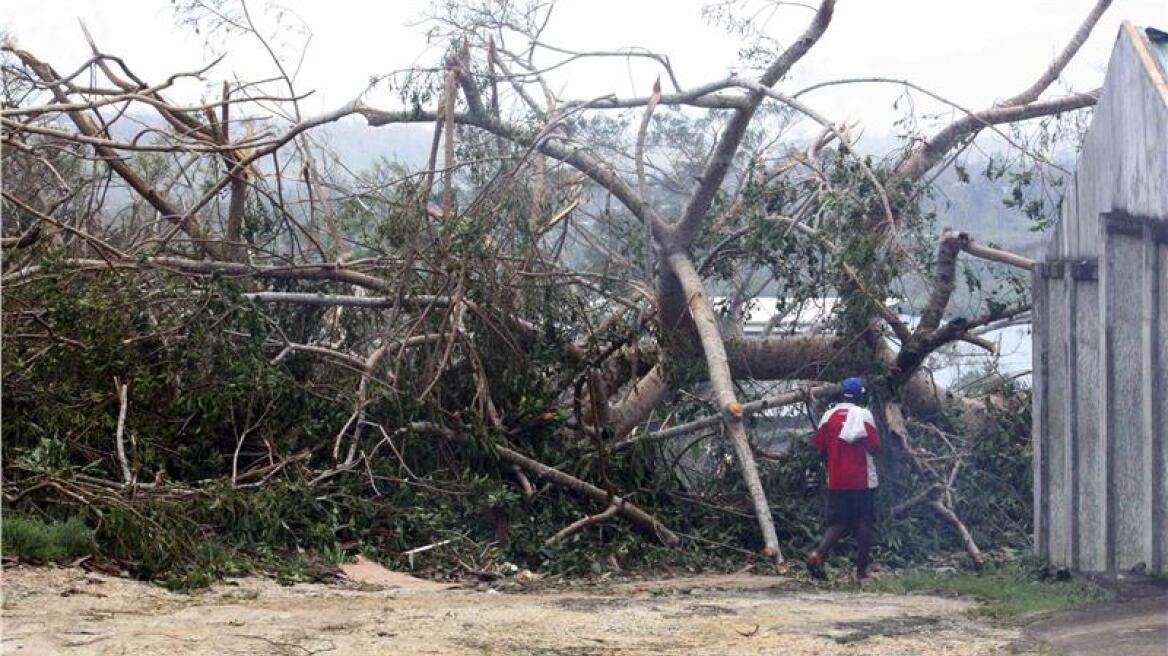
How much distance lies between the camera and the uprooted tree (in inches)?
Answer: 343

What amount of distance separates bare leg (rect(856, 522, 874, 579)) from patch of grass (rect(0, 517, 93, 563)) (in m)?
4.84

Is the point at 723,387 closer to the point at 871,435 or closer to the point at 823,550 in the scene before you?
the point at 871,435

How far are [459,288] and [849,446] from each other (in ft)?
9.13

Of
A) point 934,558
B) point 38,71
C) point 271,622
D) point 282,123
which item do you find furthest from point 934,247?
point 38,71

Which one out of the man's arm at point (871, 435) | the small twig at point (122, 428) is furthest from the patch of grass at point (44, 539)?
the man's arm at point (871, 435)

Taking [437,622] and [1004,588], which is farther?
[1004,588]

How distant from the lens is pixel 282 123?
11.0 m

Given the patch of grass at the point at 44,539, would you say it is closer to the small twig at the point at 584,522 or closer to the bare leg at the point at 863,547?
the small twig at the point at 584,522

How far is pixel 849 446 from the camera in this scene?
9.23m

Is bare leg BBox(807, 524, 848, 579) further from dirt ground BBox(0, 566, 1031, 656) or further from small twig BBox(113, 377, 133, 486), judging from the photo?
small twig BBox(113, 377, 133, 486)

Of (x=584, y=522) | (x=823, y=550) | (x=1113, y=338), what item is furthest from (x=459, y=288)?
(x=1113, y=338)

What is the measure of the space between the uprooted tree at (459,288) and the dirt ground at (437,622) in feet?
A: 4.73

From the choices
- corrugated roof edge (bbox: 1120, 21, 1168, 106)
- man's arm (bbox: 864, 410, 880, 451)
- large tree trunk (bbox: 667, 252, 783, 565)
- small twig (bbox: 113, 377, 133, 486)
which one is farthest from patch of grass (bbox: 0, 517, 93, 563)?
corrugated roof edge (bbox: 1120, 21, 1168, 106)

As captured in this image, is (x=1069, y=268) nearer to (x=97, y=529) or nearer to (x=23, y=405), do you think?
(x=97, y=529)
